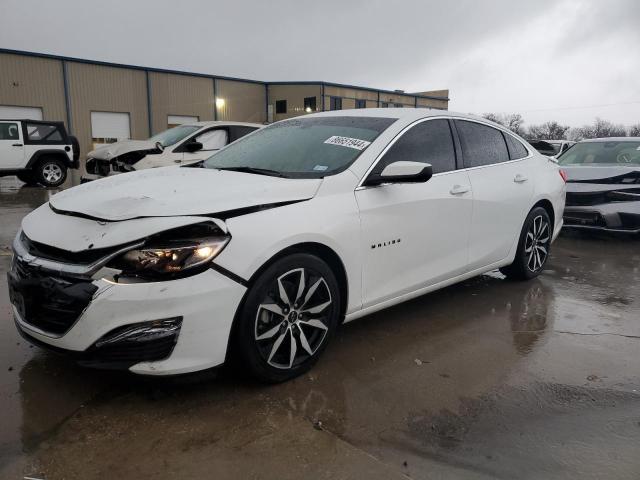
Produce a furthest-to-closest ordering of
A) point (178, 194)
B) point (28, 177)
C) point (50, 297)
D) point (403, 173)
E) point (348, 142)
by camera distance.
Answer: point (28, 177), point (348, 142), point (403, 173), point (178, 194), point (50, 297)

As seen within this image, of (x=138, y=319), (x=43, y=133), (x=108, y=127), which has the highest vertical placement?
(x=108, y=127)

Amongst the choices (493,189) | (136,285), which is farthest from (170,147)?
(136,285)

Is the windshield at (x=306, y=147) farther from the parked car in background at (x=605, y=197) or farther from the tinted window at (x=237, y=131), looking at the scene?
the tinted window at (x=237, y=131)

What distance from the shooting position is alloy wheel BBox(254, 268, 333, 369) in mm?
2707

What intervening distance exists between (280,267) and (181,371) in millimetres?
704

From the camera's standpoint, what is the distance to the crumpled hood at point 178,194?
2.58 metres

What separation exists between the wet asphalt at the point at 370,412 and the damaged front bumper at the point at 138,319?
21cm

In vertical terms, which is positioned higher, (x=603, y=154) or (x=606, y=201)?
(x=603, y=154)

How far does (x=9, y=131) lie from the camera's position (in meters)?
13.1

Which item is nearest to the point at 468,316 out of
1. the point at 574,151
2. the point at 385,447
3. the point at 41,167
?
the point at 385,447

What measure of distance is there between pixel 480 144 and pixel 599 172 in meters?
3.71

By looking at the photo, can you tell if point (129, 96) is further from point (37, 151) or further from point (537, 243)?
point (537, 243)

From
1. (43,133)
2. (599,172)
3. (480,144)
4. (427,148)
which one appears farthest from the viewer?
(43,133)

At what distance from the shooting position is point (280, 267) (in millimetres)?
2701
